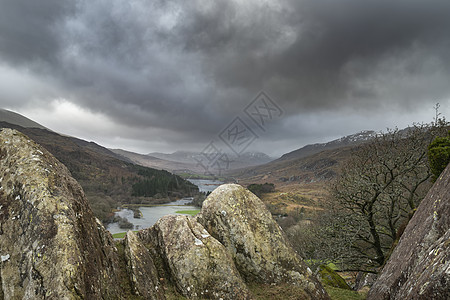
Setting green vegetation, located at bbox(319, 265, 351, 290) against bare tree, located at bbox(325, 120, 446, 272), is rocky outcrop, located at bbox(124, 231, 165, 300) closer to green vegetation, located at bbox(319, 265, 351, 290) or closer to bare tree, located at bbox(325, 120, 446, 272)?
bare tree, located at bbox(325, 120, 446, 272)

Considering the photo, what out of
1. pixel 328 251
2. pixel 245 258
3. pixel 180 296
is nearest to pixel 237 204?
pixel 245 258

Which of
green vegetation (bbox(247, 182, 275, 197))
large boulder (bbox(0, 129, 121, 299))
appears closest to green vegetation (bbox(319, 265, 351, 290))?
large boulder (bbox(0, 129, 121, 299))

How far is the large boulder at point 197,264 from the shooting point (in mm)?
9164

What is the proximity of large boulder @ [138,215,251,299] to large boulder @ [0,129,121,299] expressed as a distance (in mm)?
2392

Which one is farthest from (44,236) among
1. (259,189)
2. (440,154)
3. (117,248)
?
(259,189)

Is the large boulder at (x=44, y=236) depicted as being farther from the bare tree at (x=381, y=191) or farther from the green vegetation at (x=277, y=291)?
the bare tree at (x=381, y=191)

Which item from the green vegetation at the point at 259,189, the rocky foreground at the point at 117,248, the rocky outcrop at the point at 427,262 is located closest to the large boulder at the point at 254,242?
the rocky foreground at the point at 117,248

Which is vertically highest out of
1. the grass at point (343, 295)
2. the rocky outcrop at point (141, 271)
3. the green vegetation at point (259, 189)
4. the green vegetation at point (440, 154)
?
the green vegetation at point (440, 154)

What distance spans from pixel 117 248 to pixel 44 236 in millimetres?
4216

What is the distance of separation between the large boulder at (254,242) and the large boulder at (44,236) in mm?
5328

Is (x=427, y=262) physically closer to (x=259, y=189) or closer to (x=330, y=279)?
(x=330, y=279)

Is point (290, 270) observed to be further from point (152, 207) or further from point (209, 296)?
point (152, 207)

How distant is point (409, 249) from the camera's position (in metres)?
8.66

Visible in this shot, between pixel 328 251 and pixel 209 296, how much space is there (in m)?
13.6
